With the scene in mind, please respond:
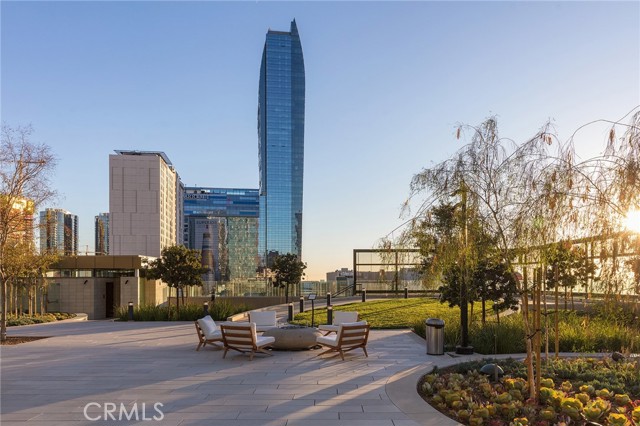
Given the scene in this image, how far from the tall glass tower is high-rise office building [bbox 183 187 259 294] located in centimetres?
2855

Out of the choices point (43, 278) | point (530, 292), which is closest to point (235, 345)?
point (530, 292)

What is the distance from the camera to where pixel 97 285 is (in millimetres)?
25484

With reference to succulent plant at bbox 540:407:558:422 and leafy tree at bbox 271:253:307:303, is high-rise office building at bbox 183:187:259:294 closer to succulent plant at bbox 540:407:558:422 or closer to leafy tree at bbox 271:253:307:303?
leafy tree at bbox 271:253:307:303

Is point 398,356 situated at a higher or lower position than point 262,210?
lower

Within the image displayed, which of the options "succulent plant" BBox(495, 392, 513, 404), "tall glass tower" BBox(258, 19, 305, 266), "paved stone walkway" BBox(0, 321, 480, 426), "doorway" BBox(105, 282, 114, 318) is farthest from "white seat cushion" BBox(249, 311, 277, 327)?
"tall glass tower" BBox(258, 19, 305, 266)

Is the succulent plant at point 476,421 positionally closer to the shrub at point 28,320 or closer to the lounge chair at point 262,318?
the lounge chair at point 262,318

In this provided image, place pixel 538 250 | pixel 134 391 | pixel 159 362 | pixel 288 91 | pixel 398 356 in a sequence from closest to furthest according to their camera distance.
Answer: pixel 538 250 → pixel 134 391 → pixel 159 362 → pixel 398 356 → pixel 288 91

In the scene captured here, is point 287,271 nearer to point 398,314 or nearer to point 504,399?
point 398,314

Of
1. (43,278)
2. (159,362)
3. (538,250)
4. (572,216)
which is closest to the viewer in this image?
(572,216)

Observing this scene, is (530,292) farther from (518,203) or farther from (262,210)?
(262,210)

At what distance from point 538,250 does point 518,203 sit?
64 cm

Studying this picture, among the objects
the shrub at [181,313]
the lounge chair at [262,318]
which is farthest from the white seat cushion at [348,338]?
the shrub at [181,313]

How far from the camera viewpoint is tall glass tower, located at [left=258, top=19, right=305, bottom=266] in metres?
140

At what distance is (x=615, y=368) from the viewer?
7.82m
